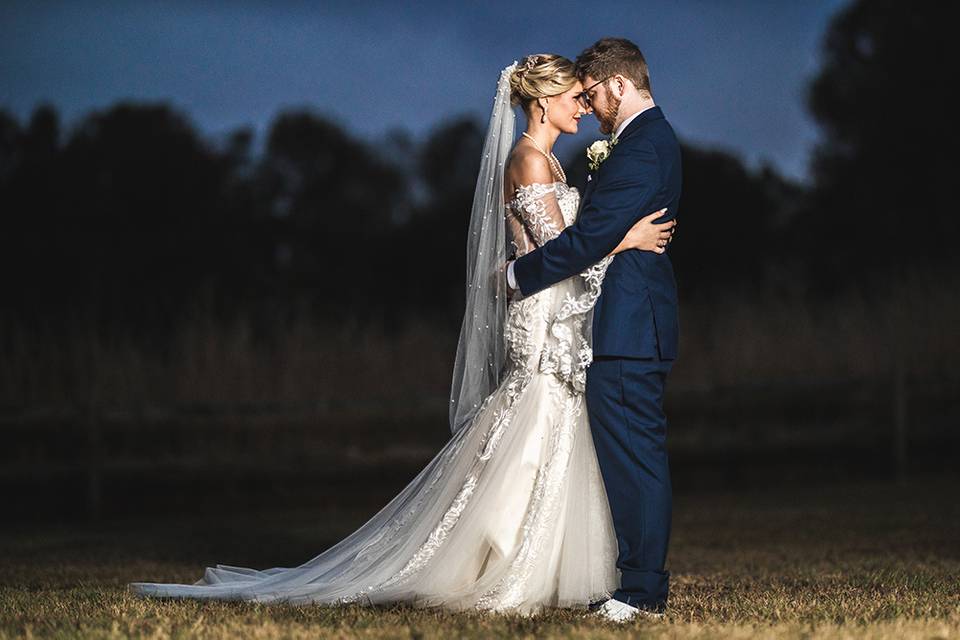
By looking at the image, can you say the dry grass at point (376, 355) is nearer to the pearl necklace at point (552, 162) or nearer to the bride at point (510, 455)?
the bride at point (510, 455)

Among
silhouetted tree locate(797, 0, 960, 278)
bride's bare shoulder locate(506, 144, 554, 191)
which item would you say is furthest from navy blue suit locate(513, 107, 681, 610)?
silhouetted tree locate(797, 0, 960, 278)

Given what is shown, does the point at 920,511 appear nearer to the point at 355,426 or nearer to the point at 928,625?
the point at 928,625

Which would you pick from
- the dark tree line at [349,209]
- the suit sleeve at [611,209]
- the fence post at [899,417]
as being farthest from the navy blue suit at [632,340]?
the dark tree line at [349,209]

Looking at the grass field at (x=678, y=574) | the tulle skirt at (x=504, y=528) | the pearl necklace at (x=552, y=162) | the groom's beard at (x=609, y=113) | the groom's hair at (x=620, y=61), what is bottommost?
the grass field at (x=678, y=574)

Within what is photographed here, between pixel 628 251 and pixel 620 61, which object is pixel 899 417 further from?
pixel 620 61

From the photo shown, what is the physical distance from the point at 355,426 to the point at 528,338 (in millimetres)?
9916

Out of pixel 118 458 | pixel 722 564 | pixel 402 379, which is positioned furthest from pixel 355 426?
pixel 722 564

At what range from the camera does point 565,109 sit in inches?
187

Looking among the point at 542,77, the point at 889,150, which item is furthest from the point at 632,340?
the point at 889,150

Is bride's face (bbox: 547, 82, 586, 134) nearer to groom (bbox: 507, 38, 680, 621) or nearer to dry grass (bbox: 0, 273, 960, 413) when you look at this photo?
groom (bbox: 507, 38, 680, 621)

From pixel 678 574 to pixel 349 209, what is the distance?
65.8 feet

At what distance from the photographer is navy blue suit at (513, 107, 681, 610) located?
4.19 meters

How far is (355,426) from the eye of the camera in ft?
47.0

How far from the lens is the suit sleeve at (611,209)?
4176mm
